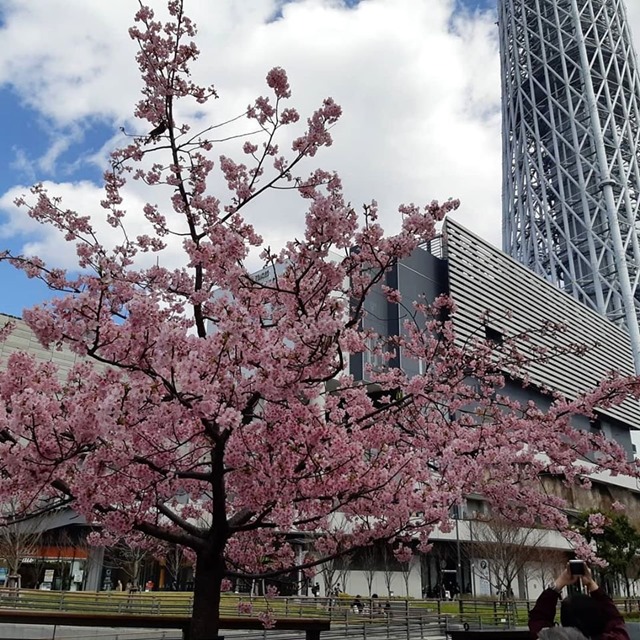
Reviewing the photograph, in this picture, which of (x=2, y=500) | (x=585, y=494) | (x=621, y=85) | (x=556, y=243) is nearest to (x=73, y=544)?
(x=2, y=500)

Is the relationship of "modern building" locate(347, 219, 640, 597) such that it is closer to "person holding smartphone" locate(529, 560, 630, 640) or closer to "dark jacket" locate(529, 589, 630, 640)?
"dark jacket" locate(529, 589, 630, 640)

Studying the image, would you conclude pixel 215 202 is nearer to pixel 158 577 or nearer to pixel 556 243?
pixel 158 577

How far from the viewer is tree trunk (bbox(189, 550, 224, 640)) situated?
562cm

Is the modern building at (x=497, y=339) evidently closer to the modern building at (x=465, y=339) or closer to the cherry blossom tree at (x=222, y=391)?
the modern building at (x=465, y=339)

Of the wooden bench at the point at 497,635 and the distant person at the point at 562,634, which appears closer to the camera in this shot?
the distant person at the point at 562,634

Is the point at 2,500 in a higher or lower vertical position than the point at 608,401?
lower

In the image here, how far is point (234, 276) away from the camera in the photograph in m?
5.70

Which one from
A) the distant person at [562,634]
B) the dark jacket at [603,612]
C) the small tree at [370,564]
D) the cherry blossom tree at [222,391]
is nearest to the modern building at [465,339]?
the small tree at [370,564]

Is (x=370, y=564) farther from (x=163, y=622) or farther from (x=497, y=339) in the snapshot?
(x=163, y=622)

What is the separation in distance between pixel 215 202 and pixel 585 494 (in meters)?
52.5

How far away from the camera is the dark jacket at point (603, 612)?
10.2ft

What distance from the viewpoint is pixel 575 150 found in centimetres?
7488

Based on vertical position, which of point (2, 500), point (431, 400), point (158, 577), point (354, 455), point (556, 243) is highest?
point (556, 243)

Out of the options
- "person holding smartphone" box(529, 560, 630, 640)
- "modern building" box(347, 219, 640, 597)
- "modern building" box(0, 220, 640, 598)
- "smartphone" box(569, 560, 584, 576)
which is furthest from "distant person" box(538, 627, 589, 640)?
"modern building" box(347, 219, 640, 597)
